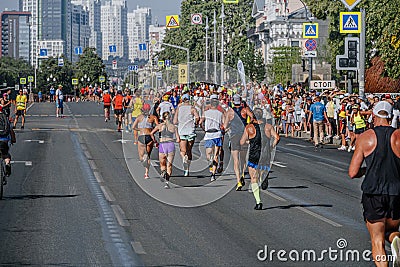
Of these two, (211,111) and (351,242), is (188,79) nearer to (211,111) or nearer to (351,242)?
(211,111)

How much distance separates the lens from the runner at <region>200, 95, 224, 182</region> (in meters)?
19.5

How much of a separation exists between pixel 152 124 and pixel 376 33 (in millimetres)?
31914

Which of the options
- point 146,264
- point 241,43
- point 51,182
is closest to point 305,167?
point 51,182

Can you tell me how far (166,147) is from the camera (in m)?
17.9

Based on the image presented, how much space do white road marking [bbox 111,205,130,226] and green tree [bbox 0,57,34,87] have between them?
111287mm

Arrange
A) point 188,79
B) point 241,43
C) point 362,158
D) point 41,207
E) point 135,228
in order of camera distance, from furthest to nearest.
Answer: point 241,43 < point 188,79 < point 41,207 < point 135,228 < point 362,158

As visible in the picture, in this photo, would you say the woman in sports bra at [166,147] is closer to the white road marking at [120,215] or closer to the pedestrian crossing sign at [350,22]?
the white road marking at [120,215]

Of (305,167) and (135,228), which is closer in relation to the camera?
(135,228)

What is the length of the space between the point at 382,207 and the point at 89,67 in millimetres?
132284

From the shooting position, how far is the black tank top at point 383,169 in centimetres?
880

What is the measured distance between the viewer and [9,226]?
1275cm

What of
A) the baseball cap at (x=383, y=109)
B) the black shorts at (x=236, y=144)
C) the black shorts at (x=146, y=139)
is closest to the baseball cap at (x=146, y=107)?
the black shorts at (x=146, y=139)

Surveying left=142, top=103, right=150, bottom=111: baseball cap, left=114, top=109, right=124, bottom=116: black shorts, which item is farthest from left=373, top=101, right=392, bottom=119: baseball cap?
left=114, top=109, right=124, bottom=116: black shorts

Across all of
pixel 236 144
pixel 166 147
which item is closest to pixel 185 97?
pixel 166 147
